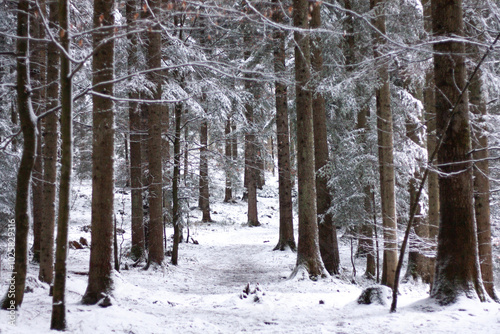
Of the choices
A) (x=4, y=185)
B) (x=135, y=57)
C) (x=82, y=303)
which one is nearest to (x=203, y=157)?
(x=135, y=57)

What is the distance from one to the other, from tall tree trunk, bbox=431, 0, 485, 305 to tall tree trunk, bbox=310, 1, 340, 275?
5223 mm

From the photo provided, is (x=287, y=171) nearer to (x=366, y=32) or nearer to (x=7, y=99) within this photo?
(x=366, y=32)

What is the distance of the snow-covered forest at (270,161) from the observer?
4445mm

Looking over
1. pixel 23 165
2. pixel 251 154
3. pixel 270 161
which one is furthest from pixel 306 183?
→ pixel 251 154

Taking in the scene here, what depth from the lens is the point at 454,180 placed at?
17.6ft

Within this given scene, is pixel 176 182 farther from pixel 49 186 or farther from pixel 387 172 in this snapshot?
pixel 387 172

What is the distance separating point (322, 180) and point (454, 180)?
253 inches

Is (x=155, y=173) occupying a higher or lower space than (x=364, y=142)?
lower

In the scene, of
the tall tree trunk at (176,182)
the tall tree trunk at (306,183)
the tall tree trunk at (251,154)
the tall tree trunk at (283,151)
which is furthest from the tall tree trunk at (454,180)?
the tall tree trunk at (251,154)

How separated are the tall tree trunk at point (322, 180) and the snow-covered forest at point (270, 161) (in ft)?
0.19

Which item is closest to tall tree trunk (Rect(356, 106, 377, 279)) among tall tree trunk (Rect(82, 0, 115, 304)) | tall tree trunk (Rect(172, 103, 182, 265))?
tall tree trunk (Rect(172, 103, 182, 265))

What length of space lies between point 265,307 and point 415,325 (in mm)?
2402

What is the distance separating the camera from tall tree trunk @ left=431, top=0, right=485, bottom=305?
5188mm

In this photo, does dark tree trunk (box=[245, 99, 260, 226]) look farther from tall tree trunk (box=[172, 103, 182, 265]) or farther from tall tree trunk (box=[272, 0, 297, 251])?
tall tree trunk (box=[172, 103, 182, 265])
